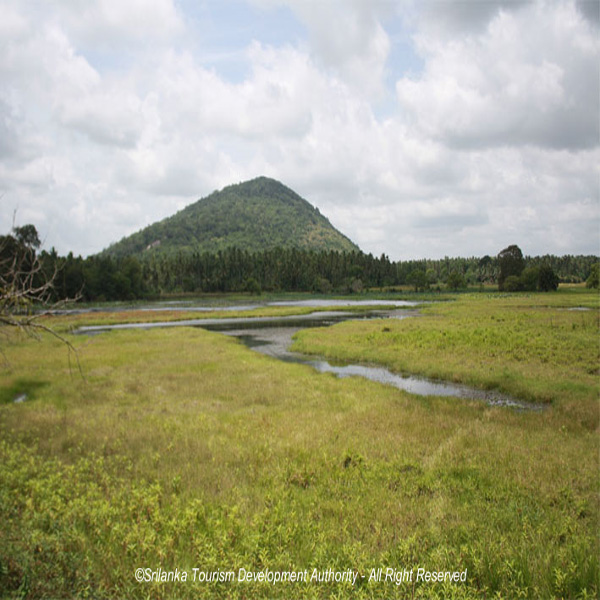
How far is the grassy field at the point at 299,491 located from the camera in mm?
6527

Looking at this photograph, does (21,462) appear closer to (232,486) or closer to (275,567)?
(232,486)

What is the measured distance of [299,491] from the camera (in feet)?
31.6

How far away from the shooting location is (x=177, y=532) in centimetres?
784

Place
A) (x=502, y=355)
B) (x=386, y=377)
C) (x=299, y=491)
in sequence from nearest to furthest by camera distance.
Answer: (x=299, y=491) → (x=386, y=377) → (x=502, y=355)

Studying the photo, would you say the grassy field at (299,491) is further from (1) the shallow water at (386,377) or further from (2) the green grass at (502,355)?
(1) the shallow water at (386,377)

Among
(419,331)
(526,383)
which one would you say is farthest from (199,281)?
(526,383)

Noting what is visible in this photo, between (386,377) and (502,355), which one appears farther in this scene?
(502,355)

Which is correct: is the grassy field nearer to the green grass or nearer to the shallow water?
the green grass

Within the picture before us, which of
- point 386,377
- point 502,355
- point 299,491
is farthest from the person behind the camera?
point 502,355

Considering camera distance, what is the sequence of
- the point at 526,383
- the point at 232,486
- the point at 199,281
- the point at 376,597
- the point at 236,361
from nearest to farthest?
1. the point at 376,597
2. the point at 232,486
3. the point at 526,383
4. the point at 236,361
5. the point at 199,281

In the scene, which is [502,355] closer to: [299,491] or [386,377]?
[386,377]

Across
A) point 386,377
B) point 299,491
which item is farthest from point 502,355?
point 299,491

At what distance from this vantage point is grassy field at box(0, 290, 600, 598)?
257 inches

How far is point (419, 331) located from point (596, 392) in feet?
69.6
